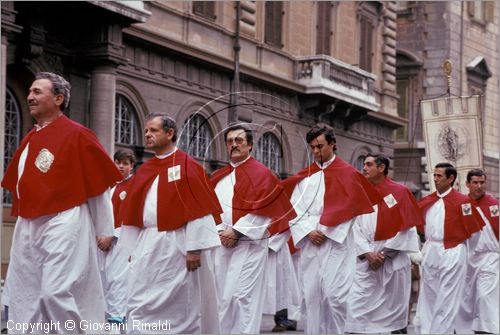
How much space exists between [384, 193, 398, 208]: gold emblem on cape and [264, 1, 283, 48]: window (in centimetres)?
1729

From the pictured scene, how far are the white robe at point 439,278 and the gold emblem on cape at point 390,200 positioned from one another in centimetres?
74

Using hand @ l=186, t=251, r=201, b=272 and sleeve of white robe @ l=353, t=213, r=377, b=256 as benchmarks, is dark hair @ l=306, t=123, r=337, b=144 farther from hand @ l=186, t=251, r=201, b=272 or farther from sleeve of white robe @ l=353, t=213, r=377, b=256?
hand @ l=186, t=251, r=201, b=272

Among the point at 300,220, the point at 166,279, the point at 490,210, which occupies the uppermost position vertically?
the point at 490,210

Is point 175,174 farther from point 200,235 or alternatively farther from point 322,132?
point 322,132

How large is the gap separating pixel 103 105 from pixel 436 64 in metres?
25.3

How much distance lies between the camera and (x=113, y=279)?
47.8 ft

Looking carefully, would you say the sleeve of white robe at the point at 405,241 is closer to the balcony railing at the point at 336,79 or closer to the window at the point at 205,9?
the window at the point at 205,9

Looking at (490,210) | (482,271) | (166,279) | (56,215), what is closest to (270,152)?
(490,210)

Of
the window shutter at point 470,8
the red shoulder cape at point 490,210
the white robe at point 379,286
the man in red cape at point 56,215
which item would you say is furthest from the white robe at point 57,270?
the window shutter at point 470,8

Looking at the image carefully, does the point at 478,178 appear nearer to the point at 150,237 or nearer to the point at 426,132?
the point at 426,132

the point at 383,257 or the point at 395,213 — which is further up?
the point at 395,213

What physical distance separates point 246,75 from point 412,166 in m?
18.3

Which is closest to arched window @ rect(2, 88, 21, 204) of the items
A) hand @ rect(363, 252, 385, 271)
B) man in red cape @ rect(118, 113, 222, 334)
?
hand @ rect(363, 252, 385, 271)

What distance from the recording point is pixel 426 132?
769 inches
